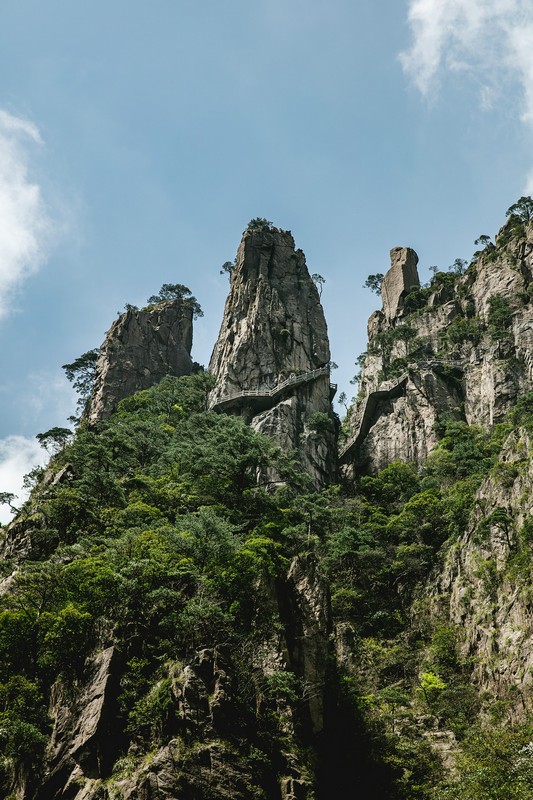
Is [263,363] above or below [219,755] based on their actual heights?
above

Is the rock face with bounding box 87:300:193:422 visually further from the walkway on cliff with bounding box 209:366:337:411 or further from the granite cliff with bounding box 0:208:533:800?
the walkway on cliff with bounding box 209:366:337:411

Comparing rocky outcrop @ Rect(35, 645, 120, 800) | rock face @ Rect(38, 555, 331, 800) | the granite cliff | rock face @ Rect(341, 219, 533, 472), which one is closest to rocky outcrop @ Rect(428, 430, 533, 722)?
the granite cliff

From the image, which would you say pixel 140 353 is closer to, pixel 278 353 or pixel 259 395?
pixel 278 353

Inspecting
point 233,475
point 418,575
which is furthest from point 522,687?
point 233,475

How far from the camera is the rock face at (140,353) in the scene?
71.8 m

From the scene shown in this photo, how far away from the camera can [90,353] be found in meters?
81.6

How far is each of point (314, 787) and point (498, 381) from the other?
4071 cm

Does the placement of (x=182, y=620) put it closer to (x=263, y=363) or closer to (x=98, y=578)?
(x=98, y=578)

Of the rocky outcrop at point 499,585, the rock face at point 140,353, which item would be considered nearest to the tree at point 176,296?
the rock face at point 140,353

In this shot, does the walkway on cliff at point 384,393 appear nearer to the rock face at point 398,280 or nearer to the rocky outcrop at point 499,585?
the rock face at point 398,280

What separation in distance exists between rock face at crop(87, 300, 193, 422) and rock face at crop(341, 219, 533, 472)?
2102 centimetres

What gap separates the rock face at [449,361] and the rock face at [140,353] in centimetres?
2102

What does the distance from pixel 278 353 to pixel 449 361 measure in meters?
15.4

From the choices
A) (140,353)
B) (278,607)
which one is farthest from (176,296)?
(278,607)
